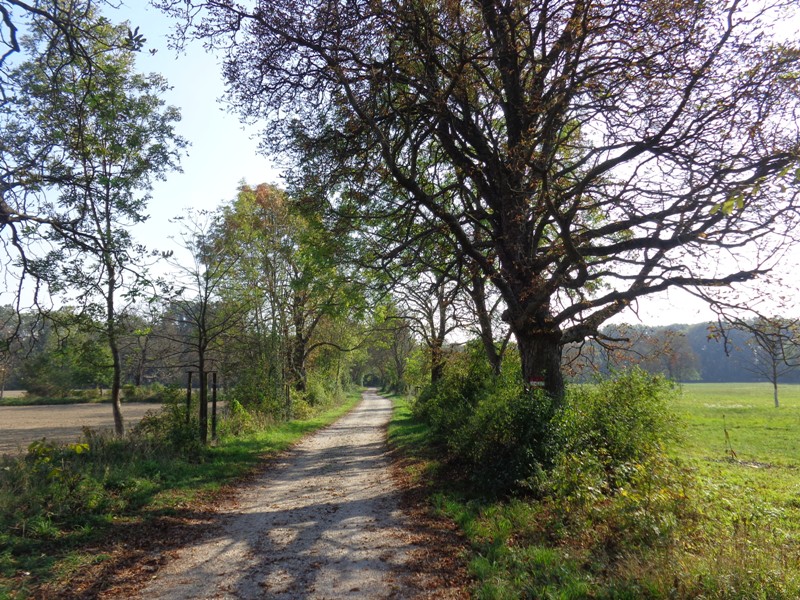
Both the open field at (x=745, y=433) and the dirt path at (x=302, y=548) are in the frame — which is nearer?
the dirt path at (x=302, y=548)

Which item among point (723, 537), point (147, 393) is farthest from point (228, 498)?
point (147, 393)

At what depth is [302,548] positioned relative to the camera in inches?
251

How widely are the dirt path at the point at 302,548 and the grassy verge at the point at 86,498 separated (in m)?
0.94

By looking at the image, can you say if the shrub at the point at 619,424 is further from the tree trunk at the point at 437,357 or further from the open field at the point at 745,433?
the tree trunk at the point at 437,357

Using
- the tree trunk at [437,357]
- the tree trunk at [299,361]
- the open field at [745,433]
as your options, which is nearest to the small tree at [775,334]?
the open field at [745,433]

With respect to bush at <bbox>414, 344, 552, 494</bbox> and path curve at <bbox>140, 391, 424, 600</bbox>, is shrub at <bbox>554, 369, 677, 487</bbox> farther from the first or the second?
path curve at <bbox>140, 391, 424, 600</bbox>

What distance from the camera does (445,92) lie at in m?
8.93

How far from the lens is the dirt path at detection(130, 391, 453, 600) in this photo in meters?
5.12

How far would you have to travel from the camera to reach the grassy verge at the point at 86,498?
A: 5586mm

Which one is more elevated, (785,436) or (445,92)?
(445,92)

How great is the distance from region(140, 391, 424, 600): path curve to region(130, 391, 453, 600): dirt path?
0.03 feet

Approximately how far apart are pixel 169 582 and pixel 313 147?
8044mm

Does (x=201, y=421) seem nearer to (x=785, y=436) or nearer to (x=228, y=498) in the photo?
(x=228, y=498)

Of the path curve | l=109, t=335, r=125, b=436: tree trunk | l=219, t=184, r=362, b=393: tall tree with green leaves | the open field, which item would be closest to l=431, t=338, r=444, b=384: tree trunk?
l=219, t=184, r=362, b=393: tall tree with green leaves
